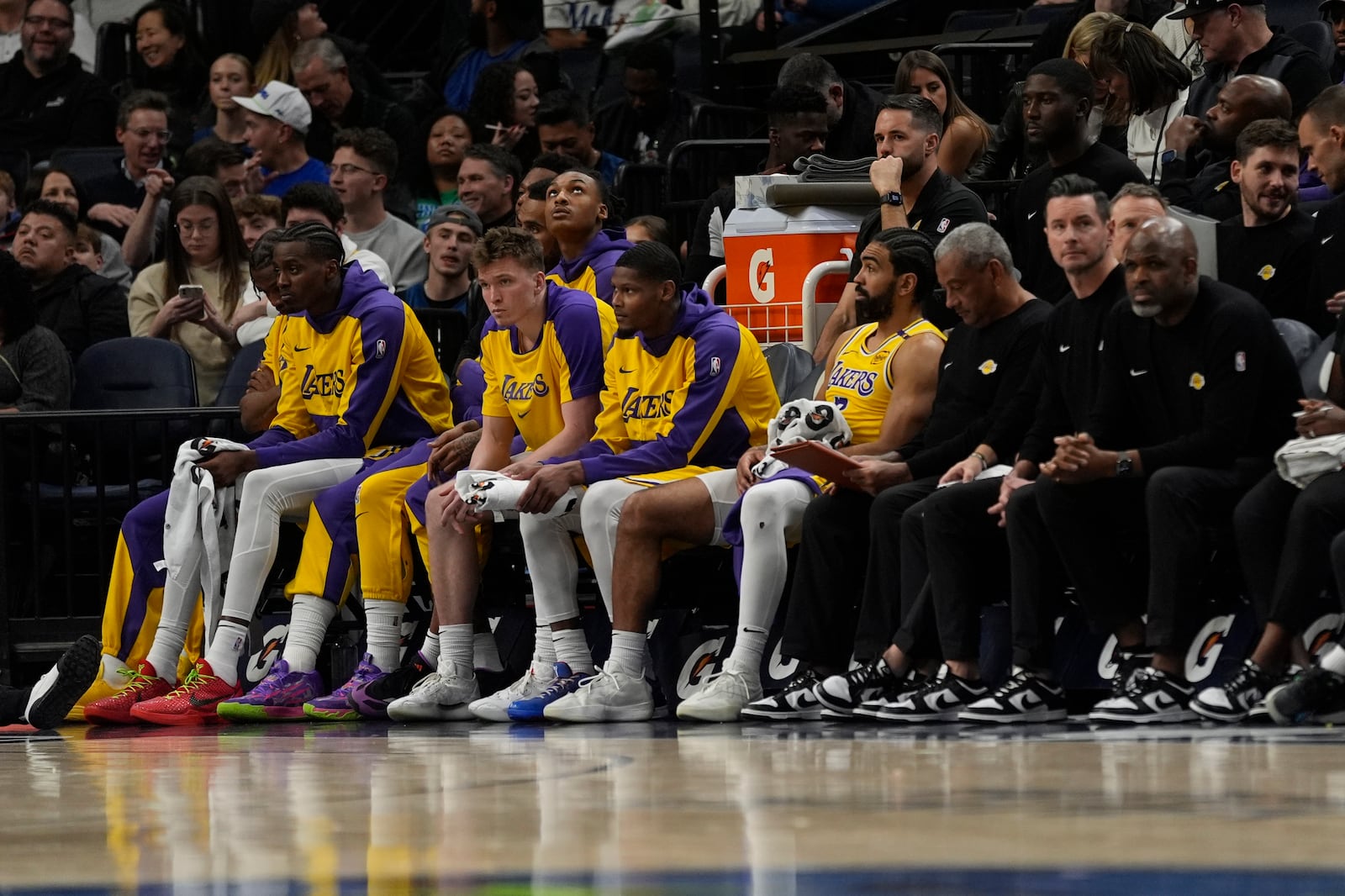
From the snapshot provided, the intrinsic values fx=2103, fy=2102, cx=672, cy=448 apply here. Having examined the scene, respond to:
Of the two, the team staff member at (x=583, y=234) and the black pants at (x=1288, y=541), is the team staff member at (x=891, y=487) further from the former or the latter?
the team staff member at (x=583, y=234)

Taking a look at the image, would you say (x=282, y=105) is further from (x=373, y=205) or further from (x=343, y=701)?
(x=343, y=701)

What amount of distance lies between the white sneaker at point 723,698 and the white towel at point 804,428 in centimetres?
76

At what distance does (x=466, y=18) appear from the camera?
48.4ft

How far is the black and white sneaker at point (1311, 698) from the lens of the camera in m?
6.26

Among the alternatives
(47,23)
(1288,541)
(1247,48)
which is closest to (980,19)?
(1247,48)

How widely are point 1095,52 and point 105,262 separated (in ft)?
19.1

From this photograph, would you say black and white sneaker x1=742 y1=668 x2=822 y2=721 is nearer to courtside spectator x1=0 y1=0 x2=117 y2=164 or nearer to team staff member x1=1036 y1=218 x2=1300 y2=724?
team staff member x1=1036 y1=218 x2=1300 y2=724

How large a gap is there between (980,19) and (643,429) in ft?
18.9

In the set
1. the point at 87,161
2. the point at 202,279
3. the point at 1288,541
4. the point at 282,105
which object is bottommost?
the point at 1288,541

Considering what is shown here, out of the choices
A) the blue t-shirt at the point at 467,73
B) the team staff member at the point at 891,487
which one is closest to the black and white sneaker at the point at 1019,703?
the team staff member at the point at 891,487

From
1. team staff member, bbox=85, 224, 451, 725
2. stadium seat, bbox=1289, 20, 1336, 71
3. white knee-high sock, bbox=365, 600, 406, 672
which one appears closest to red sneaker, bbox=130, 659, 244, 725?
team staff member, bbox=85, 224, 451, 725

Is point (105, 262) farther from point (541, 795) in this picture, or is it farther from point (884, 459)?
point (541, 795)

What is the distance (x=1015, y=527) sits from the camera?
7055 mm

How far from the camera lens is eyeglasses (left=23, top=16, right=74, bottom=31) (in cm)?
1427
